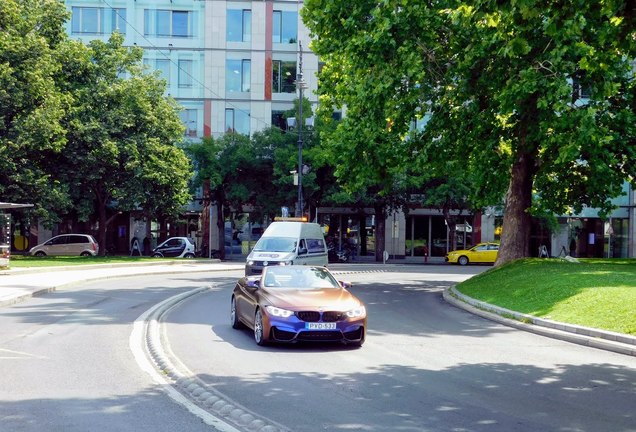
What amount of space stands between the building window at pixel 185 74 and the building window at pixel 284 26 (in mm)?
6426

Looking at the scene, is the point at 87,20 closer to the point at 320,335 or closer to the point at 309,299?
the point at 309,299

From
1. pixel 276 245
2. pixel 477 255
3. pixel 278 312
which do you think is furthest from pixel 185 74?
pixel 278 312

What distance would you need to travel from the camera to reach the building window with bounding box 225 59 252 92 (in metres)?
51.3

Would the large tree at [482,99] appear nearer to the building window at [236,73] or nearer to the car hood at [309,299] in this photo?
the car hood at [309,299]

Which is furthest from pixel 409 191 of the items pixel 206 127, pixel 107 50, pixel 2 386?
pixel 2 386

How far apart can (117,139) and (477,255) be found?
23.7 meters

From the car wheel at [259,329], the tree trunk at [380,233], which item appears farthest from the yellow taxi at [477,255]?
the car wheel at [259,329]

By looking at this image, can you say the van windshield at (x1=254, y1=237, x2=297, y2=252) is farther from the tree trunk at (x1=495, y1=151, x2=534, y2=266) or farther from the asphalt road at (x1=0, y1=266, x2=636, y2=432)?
the asphalt road at (x1=0, y1=266, x2=636, y2=432)

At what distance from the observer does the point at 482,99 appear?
2161 centimetres

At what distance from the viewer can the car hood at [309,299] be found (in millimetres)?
11266

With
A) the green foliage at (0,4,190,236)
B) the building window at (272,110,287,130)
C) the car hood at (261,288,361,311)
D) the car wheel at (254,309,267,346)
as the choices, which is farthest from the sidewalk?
the building window at (272,110,287,130)

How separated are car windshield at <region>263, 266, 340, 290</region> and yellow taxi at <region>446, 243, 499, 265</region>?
3440cm

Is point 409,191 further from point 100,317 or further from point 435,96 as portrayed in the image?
point 100,317

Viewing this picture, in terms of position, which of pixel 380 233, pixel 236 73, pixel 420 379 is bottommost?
pixel 420 379
